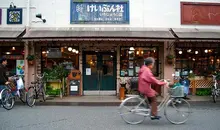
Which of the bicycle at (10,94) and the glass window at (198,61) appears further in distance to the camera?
the glass window at (198,61)

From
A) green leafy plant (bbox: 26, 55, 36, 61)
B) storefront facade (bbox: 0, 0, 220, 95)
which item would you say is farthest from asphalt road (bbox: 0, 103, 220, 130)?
storefront facade (bbox: 0, 0, 220, 95)

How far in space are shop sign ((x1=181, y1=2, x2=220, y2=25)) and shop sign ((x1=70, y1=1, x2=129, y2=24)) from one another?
9.92 feet

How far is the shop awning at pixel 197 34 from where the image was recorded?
43.1 feet

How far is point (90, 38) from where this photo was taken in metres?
12.6

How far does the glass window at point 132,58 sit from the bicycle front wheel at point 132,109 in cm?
692

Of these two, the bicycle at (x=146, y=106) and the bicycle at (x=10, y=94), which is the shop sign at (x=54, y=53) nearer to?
the bicycle at (x=10, y=94)

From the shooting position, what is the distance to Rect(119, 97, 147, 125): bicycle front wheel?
7.92 metres

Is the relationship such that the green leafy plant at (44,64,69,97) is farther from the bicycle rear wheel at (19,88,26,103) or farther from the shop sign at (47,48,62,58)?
the bicycle rear wheel at (19,88,26,103)

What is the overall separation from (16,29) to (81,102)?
5157 millimetres

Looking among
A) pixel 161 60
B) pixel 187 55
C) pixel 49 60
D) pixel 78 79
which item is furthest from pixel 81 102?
pixel 187 55

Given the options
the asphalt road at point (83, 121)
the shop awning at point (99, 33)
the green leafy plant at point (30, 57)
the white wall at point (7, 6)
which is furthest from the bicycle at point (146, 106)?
the white wall at point (7, 6)

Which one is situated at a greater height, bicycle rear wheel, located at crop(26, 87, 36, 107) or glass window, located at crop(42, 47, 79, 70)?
glass window, located at crop(42, 47, 79, 70)

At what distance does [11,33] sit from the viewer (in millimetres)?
13500

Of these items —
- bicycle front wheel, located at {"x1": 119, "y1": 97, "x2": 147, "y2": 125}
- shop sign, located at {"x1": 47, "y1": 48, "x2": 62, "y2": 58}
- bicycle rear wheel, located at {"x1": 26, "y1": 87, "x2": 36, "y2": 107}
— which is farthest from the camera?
shop sign, located at {"x1": 47, "y1": 48, "x2": 62, "y2": 58}
